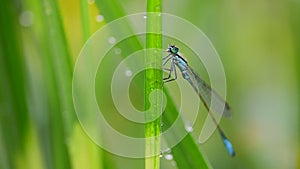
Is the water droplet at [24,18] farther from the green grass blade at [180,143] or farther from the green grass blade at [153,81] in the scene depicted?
the green grass blade at [153,81]

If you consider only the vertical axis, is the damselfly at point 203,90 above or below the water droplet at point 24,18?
below

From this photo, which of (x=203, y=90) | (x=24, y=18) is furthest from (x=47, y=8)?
(x=203, y=90)

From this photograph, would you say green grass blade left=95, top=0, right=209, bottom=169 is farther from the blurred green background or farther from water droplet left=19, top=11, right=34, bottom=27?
water droplet left=19, top=11, right=34, bottom=27

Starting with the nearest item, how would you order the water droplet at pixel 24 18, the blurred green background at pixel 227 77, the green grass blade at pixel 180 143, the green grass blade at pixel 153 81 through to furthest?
the green grass blade at pixel 153 81 < the green grass blade at pixel 180 143 < the blurred green background at pixel 227 77 < the water droplet at pixel 24 18

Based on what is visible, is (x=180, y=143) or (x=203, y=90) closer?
(x=180, y=143)

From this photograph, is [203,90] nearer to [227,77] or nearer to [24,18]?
[227,77]

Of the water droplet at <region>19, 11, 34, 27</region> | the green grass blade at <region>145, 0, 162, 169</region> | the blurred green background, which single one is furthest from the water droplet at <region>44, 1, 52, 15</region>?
the water droplet at <region>19, 11, 34, 27</region>

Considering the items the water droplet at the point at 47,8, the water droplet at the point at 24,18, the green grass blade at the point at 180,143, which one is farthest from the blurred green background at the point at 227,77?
the green grass blade at the point at 180,143

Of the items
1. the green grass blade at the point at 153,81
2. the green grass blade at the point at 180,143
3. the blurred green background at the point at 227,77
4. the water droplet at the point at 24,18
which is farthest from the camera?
the water droplet at the point at 24,18

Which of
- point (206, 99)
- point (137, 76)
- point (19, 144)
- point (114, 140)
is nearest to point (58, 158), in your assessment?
point (19, 144)

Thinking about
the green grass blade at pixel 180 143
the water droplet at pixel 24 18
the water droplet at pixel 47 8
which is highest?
the water droplet at pixel 24 18
